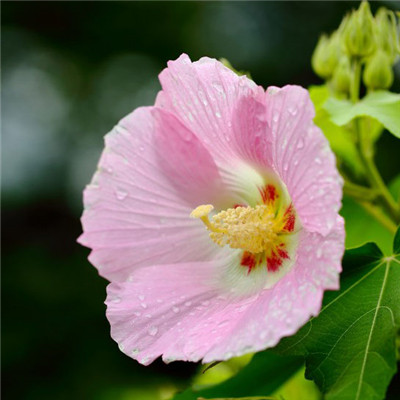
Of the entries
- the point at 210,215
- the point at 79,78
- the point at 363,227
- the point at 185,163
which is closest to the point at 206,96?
the point at 185,163

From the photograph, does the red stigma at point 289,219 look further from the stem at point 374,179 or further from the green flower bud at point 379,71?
the green flower bud at point 379,71

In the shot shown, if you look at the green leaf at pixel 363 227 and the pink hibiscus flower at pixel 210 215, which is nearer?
the pink hibiscus flower at pixel 210 215

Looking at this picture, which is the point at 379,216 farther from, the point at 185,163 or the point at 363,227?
the point at 185,163

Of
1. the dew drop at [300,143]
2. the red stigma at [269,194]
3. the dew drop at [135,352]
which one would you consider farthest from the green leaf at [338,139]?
the dew drop at [135,352]

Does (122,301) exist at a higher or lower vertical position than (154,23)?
lower

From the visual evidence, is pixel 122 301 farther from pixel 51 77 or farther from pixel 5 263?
pixel 51 77

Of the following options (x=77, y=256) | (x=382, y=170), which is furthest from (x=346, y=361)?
(x=77, y=256)

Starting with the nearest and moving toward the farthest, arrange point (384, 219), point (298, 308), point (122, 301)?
point (298, 308)
point (122, 301)
point (384, 219)
